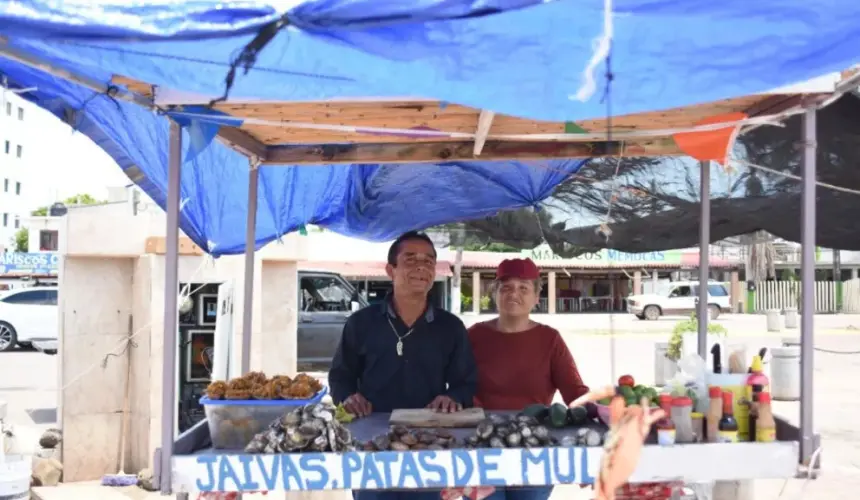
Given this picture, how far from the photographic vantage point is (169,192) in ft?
9.08

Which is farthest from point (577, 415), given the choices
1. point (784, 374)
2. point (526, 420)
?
point (784, 374)

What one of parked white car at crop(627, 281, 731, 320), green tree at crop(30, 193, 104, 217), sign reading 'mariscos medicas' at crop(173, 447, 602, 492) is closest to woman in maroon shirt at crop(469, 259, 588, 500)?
sign reading 'mariscos medicas' at crop(173, 447, 602, 492)

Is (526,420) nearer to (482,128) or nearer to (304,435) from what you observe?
(304,435)

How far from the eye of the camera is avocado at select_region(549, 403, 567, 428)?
2984mm

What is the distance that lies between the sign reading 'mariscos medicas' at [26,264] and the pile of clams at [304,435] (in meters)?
36.9

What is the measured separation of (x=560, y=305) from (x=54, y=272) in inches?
981

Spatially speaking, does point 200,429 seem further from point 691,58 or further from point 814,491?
point 814,491

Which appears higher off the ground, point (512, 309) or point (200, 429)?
point (512, 309)

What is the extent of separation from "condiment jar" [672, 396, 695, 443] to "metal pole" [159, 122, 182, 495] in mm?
1795

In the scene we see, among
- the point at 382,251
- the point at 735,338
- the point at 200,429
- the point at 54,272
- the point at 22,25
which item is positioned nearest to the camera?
the point at 22,25

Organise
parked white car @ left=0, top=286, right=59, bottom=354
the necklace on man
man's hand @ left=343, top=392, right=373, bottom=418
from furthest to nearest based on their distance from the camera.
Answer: parked white car @ left=0, top=286, right=59, bottom=354
the necklace on man
man's hand @ left=343, top=392, right=373, bottom=418

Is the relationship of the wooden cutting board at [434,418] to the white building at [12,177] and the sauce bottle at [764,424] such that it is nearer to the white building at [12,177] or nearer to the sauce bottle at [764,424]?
the sauce bottle at [764,424]

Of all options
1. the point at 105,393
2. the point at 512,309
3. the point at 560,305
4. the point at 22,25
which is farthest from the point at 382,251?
the point at 22,25

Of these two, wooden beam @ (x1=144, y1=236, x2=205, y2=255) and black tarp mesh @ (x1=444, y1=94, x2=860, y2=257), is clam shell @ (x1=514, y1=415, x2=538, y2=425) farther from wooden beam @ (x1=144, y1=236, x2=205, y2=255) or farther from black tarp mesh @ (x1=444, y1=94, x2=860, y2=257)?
wooden beam @ (x1=144, y1=236, x2=205, y2=255)
